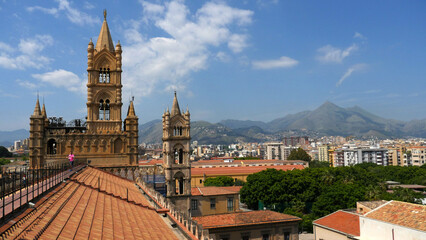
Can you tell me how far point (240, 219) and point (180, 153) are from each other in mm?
11163

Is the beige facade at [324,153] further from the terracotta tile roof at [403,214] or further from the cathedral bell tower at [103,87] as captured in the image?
the cathedral bell tower at [103,87]

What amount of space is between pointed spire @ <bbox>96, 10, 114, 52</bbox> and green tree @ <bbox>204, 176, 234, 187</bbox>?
4482 cm

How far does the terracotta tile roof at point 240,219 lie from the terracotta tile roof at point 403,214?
32.1 feet

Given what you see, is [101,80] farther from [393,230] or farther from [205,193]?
[393,230]

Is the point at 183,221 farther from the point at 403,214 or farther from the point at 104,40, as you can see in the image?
the point at 104,40

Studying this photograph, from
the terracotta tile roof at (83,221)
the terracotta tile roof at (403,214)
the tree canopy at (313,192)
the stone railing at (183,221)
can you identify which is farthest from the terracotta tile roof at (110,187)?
the tree canopy at (313,192)

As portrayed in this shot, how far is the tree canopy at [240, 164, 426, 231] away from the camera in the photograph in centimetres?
4775

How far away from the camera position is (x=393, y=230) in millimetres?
27094

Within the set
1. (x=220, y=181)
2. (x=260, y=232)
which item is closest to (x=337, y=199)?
(x=260, y=232)

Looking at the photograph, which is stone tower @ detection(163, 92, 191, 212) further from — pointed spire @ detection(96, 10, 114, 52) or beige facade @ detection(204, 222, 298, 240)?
pointed spire @ detection(96, 10, 114, 52)

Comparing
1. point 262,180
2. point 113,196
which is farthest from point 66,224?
point 262,180

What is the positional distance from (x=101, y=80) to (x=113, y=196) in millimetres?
22796

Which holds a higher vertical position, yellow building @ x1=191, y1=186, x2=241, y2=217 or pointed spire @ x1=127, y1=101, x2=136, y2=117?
pointed spire @ x1=127, y1=101, x2=136, y2=117

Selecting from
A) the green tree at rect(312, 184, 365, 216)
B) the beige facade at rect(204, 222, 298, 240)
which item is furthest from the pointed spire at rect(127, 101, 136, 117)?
the green tree at rect(312, 184, 365, 216)
